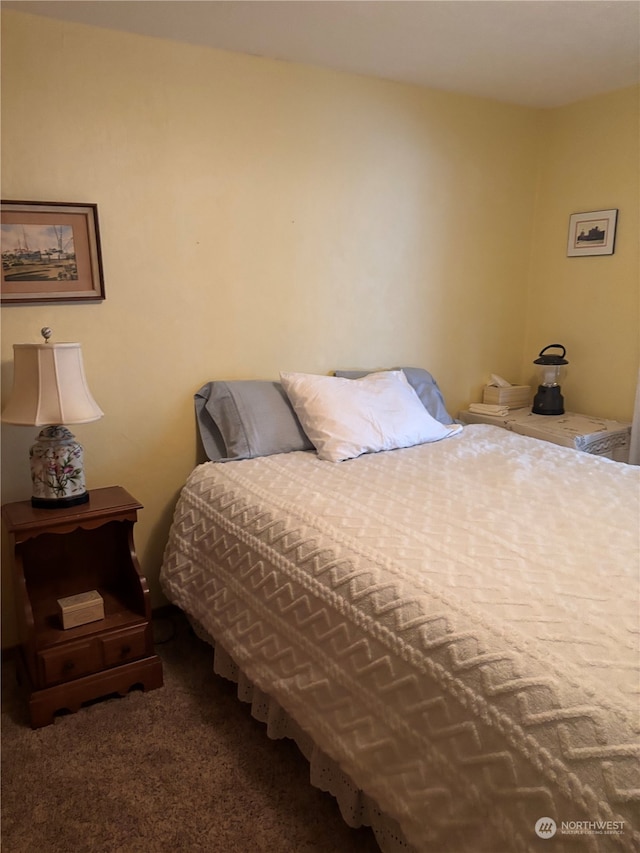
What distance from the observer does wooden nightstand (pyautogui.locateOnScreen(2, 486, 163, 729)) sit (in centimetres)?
204

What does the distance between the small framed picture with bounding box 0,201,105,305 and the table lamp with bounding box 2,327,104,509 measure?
18 cm

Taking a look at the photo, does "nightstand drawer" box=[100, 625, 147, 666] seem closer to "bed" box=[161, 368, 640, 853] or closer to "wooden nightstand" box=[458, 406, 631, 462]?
"bed" box=[161, 368, 640, 853]

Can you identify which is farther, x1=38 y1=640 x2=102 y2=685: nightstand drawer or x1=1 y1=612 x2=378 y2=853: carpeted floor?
x1=38 y1=640 x2=102 y2=685: nightstand drawer

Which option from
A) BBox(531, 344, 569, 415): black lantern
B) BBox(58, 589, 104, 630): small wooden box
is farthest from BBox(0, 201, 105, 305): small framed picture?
BBox(531, 344, 569, 415): black lantern

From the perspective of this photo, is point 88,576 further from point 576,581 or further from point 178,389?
point 576,581

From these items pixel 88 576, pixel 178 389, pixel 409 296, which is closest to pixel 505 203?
pixel 409 296

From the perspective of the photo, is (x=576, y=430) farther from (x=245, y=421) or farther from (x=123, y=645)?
(x=123, y=645)

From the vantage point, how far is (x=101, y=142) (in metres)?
2.27

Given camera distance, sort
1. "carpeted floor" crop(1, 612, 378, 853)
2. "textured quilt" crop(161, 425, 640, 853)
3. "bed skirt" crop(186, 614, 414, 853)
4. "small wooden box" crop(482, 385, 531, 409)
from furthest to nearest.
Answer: "small wooden box" crop(482, 385, 531, 409)
"carpeted floor" crop(1, 612, 378, 853)
"bed skirt" crop(186, 614, 414, 853)
"textured quilt" crop(161, 425, 640, 853)

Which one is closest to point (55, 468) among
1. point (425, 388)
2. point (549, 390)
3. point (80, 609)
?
point (80, 609)

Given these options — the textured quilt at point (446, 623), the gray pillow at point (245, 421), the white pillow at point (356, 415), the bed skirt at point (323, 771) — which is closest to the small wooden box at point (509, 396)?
the white pillow at point (356, 415)

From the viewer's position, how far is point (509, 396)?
11.3 ft

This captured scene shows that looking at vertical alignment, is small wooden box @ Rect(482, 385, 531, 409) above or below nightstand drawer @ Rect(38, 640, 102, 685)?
above

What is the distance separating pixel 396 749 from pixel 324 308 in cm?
197
